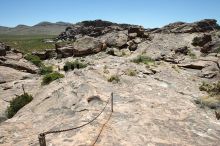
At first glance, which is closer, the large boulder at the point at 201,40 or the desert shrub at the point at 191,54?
the desert shrub at the point at 191,54

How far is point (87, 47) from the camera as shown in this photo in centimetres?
4494

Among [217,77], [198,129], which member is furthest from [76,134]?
[217,77]

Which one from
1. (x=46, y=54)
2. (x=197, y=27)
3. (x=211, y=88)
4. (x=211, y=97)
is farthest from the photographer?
(x=197, y=27)

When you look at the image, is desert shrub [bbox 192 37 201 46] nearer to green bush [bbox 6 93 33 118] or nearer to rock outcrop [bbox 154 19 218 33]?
rock outcrop [bbox 154 19 218 33]

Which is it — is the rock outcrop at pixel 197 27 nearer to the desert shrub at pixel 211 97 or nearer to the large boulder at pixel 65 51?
the large boulder at pixel 65 51

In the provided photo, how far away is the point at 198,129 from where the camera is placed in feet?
42.2

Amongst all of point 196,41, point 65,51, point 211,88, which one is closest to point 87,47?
point 65,51

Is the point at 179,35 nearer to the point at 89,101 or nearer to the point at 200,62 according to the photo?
Answer: the point at 200,62

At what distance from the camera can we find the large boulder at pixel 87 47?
44597mm

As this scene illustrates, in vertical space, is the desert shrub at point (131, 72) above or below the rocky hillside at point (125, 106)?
above

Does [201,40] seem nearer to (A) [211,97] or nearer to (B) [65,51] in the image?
(B) [65,51]

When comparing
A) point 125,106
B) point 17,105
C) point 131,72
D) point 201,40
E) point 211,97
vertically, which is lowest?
point 17,105

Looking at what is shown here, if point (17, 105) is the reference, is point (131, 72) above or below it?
above

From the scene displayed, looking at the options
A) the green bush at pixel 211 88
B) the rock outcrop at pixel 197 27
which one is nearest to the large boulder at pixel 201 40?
the rock outcrop at pixel 197 27
